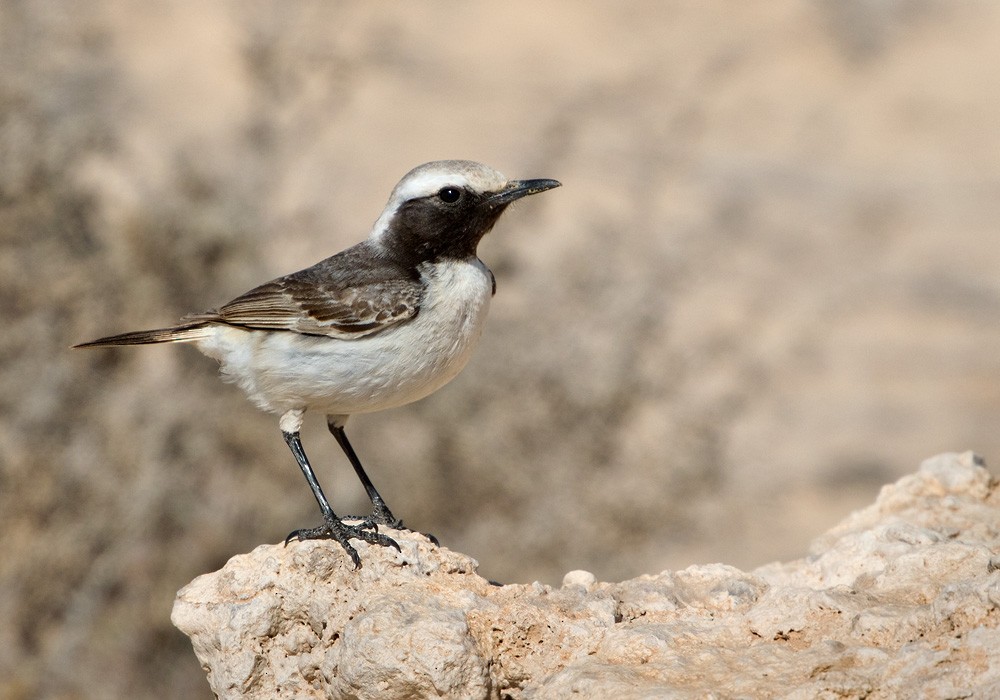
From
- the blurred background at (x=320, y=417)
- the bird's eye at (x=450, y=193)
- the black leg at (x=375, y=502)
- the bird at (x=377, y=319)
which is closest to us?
the black leg at (x=375, y=502)

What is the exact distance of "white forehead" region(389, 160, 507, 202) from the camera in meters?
5.81

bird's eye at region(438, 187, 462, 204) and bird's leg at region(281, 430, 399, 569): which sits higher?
bird's eye at region(438, 187, 462, 204)

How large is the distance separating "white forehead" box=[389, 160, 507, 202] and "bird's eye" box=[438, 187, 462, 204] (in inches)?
0.8

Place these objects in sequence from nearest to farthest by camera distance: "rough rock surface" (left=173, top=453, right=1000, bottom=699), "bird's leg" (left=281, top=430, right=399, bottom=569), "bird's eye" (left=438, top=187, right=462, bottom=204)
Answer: "rough rock surface" (left=173, top=453, right=1000, bottom=699) → "bird's leg" (left=281, top=430, right=399, bottom=569) → "bird's eye" (left=438, top=187, right=462, bottom=204)

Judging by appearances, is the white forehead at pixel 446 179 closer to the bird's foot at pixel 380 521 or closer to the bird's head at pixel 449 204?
the bird's head at pixel 449 204

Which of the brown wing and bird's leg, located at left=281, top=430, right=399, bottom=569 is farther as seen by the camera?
the brown wing

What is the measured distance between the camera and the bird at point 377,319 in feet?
18.0

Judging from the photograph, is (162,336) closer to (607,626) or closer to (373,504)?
(373,504)

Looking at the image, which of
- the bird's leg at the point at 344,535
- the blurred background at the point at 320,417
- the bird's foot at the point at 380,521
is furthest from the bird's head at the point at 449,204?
the blurred background at the point at 320,417

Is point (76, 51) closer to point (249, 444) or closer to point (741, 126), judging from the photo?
point (249, 444)

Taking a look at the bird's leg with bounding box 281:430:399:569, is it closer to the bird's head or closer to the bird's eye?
the bird's head

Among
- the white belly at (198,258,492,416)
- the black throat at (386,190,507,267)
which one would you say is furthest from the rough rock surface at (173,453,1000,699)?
the black throat at (386,190,507,267)

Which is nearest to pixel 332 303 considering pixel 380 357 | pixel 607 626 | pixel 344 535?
pixel 380 357

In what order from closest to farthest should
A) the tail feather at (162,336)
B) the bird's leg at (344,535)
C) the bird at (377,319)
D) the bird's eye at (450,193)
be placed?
the bird's leg at (344,535) → the bird at (377,319) → the bird's eye at (450,193) → the tail feather at (162,336)
